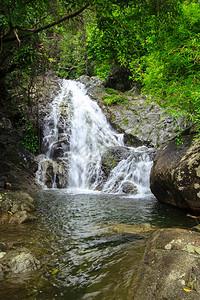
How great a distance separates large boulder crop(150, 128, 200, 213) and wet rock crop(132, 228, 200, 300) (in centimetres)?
271

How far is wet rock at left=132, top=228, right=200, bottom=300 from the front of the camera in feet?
6.35

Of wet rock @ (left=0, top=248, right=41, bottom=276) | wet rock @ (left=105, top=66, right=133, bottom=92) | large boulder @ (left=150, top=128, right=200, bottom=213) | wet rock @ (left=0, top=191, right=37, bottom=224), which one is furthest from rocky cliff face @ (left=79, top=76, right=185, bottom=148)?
wet rock @ (left=0, top=248, right=41, bottom=276)

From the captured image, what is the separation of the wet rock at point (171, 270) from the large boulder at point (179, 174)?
8.89ft

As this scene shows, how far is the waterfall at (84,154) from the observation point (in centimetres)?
1045

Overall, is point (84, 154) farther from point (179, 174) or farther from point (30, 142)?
point (179, 174)

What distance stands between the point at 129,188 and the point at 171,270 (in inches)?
297

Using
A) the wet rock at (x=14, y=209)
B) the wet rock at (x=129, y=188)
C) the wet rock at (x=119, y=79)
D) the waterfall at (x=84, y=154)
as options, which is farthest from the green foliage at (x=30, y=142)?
the wet rock at (x=119, y=79)

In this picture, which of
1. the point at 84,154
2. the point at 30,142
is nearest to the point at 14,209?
the point at 30,142

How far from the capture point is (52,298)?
223cm

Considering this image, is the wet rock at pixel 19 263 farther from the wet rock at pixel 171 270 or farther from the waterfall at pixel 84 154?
the waterfall at pixel 84 154

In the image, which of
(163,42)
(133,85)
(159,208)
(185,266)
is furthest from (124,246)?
(133,85)

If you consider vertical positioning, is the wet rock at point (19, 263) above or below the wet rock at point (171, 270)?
below

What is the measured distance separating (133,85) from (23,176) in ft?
50.3

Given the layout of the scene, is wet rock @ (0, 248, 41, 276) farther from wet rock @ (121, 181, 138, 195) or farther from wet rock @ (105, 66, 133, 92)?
wet rock @ (105, 66, 133, 92)
